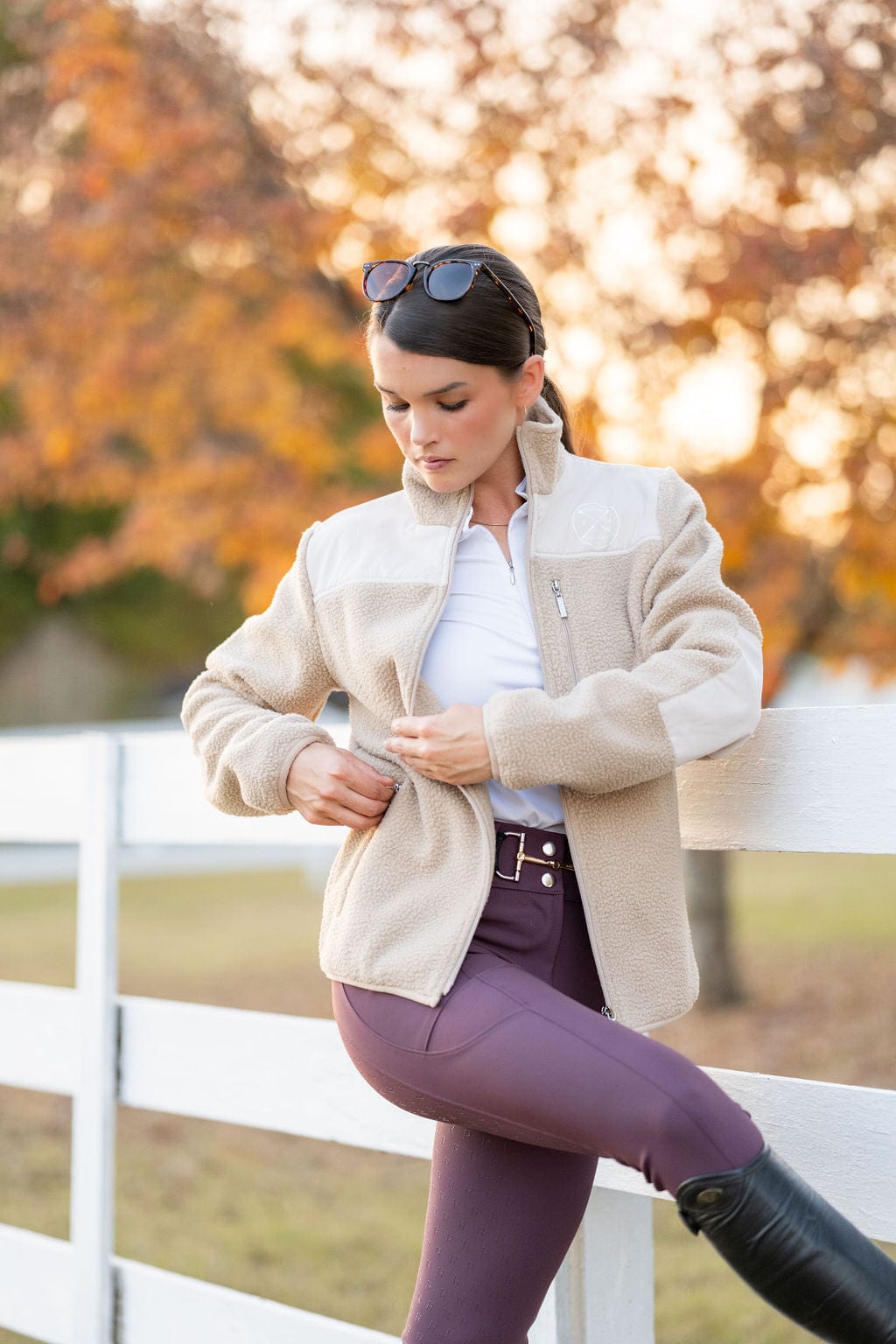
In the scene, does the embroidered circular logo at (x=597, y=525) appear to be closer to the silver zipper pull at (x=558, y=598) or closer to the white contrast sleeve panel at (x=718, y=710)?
the silver zipper pull at (x=558, y=598)

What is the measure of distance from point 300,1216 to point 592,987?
3.15 meters

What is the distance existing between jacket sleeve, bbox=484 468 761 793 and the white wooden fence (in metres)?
0.28

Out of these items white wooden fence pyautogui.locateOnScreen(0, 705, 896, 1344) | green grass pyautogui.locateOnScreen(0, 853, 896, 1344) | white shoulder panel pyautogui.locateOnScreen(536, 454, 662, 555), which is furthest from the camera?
green grass pyautogui.locateOnScreen(0, 853, 896, 1344)

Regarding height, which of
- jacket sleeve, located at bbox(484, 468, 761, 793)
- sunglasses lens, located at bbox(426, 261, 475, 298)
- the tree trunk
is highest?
sunglasses lens, located at bbox(426, 261, 475, 298)

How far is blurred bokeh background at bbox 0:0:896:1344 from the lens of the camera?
5.52 m

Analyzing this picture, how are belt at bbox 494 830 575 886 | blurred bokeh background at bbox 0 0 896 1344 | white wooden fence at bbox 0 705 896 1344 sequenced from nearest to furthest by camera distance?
belt at bbox 494 830 575 886 < white wooden fence at bbox 0 705 896 1344 < blurred bokeh background at bbox 0 0 896 1344

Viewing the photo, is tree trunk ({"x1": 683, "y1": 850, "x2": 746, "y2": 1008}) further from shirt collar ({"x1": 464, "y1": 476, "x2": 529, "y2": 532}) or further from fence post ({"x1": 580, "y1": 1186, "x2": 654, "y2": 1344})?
shirt collar ({"x1": 464, "y1": 476, "x2": 529, "y2": 532})

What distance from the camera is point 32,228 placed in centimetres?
705

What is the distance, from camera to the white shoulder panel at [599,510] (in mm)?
2010

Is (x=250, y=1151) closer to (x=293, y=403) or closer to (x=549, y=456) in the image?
(x=293, y=403)

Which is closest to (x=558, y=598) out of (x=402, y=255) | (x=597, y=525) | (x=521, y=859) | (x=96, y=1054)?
(x=597, y=525)

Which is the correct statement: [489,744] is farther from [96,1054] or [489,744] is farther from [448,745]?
[96,1054]

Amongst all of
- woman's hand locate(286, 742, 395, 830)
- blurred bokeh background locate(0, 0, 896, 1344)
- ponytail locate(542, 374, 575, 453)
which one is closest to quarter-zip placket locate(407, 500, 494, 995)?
woman's hand locate(286, 742, 395, 830)

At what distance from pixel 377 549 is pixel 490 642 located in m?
0.24
